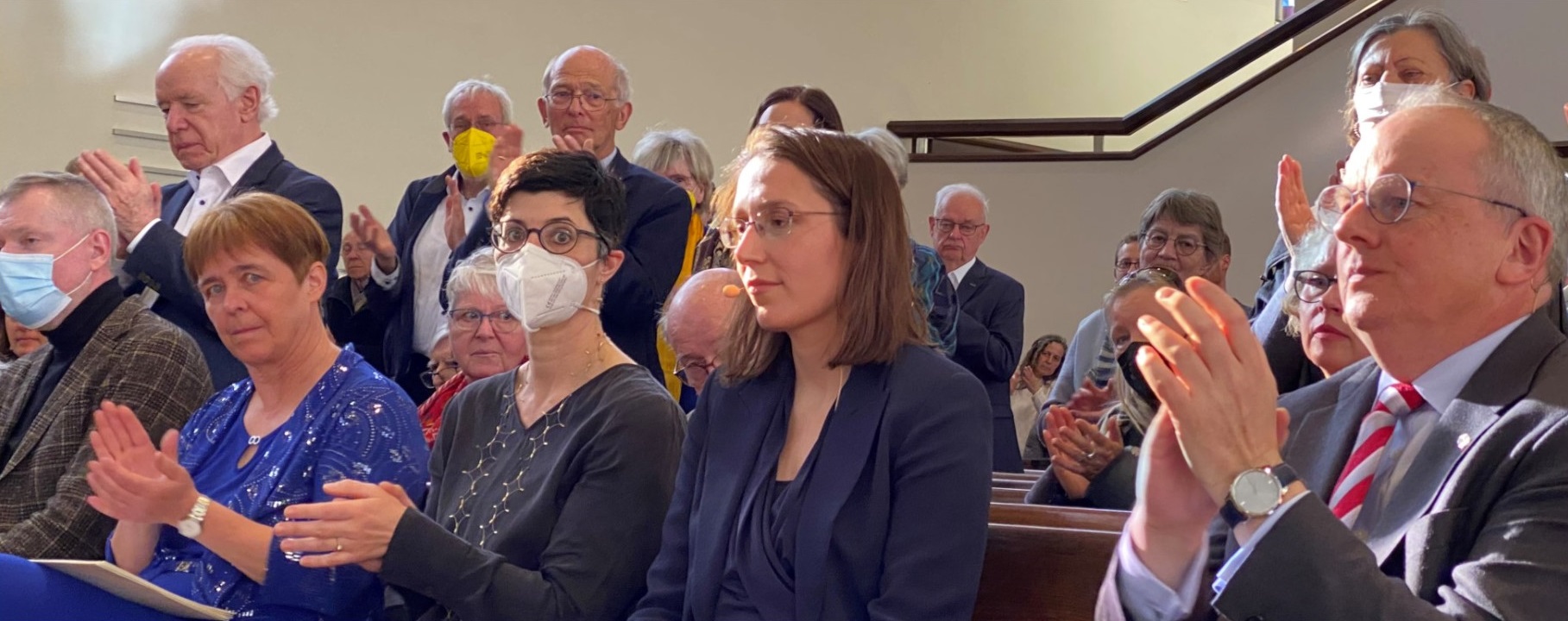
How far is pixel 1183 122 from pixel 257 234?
16.3 ft

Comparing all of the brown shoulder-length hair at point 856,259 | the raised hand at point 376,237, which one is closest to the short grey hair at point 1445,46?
the brown shoulder-length hair at point 856,259

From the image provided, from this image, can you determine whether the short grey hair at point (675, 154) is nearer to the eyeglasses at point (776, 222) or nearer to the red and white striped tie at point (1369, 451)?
the eyeglasses at point (776, 222)

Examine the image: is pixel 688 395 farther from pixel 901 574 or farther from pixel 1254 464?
pixel 1254 464

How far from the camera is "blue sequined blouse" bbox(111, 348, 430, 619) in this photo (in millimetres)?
2492

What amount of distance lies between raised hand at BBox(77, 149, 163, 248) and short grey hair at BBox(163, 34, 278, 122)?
327 millimetres

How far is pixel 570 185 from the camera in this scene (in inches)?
107

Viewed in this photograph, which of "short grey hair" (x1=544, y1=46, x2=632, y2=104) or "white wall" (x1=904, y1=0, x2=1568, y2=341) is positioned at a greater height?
"short grey hair" (x1=544, y1=46, x2=632, y2=104)

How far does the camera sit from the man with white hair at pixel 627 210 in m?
3.42

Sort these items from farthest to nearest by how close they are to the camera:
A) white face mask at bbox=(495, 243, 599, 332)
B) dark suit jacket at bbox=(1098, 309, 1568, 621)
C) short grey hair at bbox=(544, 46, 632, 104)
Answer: short grey hair at bbox=(544, 46, 632, 104), white face mask at bbox=(495, 243, 599, 332), dark suit jacket at bbox=(1098, 309, 1568, 621)

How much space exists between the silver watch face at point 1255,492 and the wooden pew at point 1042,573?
0.67 metres

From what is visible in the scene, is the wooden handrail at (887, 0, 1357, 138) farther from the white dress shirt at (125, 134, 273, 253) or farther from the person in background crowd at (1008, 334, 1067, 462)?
the white dress shirt at (125, 134, 273, 253)

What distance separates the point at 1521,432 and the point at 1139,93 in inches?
352

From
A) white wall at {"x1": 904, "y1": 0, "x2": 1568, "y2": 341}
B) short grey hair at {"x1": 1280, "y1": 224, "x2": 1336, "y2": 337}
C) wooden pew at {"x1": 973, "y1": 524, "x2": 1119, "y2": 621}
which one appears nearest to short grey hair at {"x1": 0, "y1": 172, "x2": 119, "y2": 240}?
wooden pew at {"x1": 973, "y1": 524, "x2": 1119, "y2": 621}

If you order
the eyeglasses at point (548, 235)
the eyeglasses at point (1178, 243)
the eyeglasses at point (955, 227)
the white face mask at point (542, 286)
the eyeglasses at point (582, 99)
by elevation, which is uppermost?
the eyeglasses at point (582, 99)
